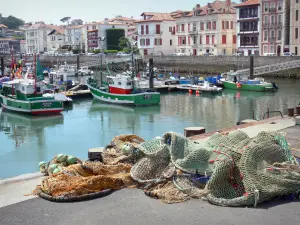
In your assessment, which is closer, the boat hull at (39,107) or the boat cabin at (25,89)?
the boat hull at (39,107)

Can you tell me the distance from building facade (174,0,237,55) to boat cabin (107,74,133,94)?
33.4 m

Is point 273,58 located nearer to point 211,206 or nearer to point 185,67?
point 185,67

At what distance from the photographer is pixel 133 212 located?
7.63m

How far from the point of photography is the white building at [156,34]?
261 ft

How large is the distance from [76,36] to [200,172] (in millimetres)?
113092

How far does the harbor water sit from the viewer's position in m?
21.4

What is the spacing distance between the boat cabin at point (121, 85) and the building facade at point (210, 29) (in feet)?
110

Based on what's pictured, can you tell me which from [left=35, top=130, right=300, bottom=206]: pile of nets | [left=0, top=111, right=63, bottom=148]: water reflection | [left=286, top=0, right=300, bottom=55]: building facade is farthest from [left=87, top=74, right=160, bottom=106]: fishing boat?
[left=286, top=0, right=300, bottom=55]: building facade

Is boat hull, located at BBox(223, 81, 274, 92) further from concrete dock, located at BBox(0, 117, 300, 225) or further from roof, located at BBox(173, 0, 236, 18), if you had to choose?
concrete dock, located at BBox(0, 117, 300, 225)

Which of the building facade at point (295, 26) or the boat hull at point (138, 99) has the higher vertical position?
the building facade at point (295, 26)

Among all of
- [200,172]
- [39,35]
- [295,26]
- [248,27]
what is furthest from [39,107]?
[39,35]

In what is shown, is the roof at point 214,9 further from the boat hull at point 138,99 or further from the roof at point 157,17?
the boat hull at point 138,99

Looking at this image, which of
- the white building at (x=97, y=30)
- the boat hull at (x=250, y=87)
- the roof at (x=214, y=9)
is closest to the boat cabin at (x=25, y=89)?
the boat hull at (x=250, y=87)

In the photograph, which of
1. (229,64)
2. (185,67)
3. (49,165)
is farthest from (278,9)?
(49,165)
